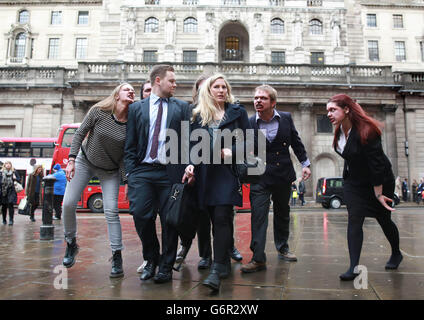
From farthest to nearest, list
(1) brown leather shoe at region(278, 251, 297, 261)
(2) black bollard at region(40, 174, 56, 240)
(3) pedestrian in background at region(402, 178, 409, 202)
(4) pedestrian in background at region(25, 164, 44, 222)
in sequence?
(3) pedestrian in background at region(402, 178, 409, 202), (4) pedestrian in background at region(25, 164, 44, 222), (2) black bollard at region(40, 174, 56, 240), (1) brown leather shoe at region(278, 251, 297, 261)

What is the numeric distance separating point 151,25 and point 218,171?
2968 cm

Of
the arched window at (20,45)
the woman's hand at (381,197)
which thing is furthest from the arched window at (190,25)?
the woman's hand at (381,197)

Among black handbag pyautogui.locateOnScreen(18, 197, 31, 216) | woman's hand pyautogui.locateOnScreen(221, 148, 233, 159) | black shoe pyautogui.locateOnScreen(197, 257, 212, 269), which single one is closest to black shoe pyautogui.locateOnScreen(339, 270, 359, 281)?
black shoe pyautogui.locateOnScreen(197, 257, 212, 269)

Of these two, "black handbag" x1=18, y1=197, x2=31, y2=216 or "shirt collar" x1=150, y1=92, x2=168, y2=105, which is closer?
"shirt collar" x1=150, y1=92, x2=168, y2=105

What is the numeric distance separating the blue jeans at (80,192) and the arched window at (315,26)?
3016cm

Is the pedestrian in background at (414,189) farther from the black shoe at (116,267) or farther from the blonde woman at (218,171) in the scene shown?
the black shoe at (116,267)

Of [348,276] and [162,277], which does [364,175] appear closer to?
[348,276]

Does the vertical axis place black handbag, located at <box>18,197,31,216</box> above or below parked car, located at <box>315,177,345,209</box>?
below

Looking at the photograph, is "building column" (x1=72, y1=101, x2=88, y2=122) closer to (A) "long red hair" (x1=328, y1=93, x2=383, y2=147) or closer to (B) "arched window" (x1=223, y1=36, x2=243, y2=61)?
(B) "arched window" (x1=223, y1=36, x2=243, y2=61)

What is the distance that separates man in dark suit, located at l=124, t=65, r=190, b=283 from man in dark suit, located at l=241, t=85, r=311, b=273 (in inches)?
41.1

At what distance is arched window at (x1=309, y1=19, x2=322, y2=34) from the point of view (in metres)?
29.3

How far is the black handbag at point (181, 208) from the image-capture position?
299cm

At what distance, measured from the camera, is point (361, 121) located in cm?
337
